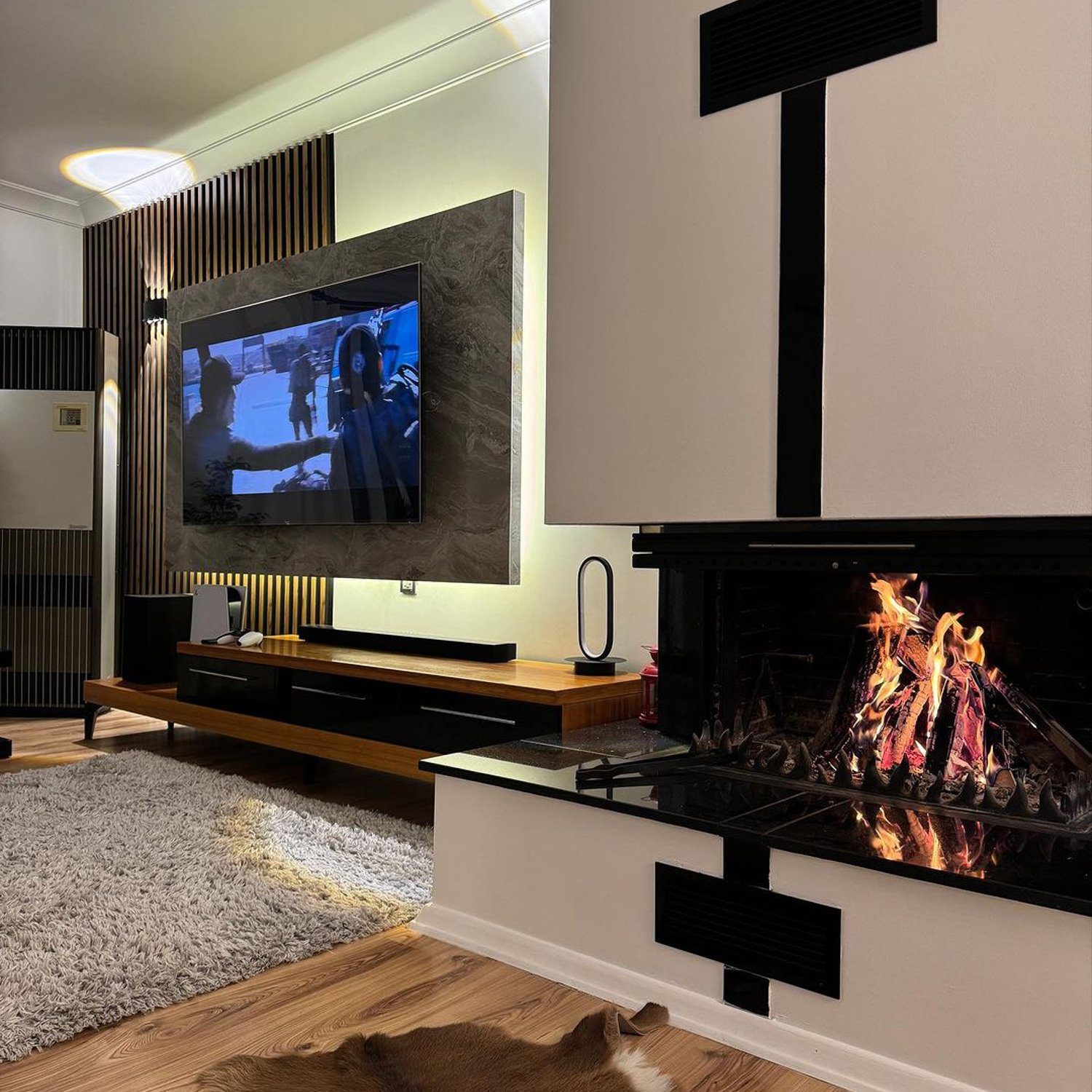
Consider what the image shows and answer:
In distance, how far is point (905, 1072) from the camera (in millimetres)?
1573

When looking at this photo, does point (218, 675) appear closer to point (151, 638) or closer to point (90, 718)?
point (151, 638)

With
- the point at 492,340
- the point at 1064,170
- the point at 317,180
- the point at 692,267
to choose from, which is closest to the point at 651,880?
the point at 692,267

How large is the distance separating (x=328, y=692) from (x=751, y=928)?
2119 millimetres

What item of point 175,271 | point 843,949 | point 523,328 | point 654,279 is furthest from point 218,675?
point 843,949

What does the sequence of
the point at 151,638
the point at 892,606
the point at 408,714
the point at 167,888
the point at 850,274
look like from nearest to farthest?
the point at 850,274 < the point at 892,606 < the point at 167,888 < the point at 408,714 < the point at 151,638

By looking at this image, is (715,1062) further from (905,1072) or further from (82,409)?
(82,409)

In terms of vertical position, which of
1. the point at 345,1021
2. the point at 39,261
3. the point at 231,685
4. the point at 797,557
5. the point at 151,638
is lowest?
the point at 345,1021

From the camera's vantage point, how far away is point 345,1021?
185 cm

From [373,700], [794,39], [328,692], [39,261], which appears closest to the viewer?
[794,39]

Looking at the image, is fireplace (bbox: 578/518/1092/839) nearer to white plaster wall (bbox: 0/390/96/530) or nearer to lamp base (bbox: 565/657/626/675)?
lamp base (bbox: 565/657/626/675)

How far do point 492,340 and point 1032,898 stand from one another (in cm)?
257

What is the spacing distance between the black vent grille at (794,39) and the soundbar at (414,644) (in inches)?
76.0

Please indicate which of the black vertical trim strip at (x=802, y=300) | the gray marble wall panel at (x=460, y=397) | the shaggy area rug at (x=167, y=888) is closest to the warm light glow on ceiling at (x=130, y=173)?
the gray marble wall panel at (x=460, y=397)

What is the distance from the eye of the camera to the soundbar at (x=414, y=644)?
3480 mm
